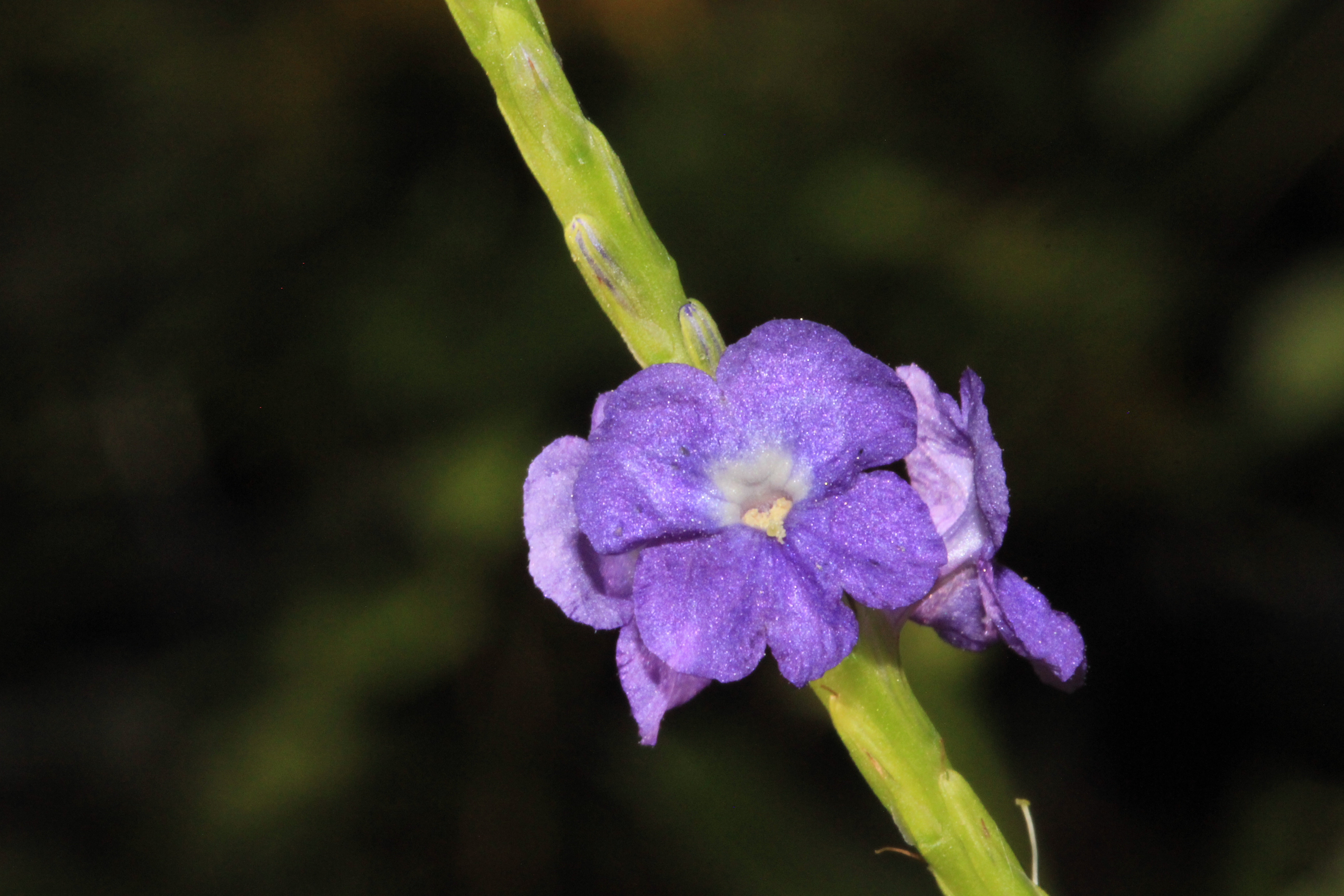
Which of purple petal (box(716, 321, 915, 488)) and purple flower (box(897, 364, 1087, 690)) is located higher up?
purple petal (box(716, 321, 915, 488))

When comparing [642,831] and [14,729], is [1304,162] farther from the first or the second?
[14,729]

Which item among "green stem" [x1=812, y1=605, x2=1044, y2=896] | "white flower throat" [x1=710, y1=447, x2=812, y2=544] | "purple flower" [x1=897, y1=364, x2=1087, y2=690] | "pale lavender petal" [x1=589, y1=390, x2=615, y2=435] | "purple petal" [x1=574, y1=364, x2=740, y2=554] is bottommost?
"green stem" [x1=812, y1=605, x2=1044, y2=896]

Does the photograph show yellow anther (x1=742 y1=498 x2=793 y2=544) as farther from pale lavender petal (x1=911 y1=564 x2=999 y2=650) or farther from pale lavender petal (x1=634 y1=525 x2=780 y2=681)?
pale lavender petal (x1=911 y1=564 x2=999 y2=650)

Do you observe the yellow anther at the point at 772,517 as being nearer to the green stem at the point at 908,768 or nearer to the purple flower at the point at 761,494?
the purple flower at the point at 761,494

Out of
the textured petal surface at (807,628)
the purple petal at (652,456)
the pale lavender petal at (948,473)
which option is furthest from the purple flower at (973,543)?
the purple petal at (652,456)

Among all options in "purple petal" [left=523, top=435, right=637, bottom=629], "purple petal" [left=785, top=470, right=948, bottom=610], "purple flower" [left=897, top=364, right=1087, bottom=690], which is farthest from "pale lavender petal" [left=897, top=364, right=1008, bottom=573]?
"purple petal" [left=523, top=435, right=637, bottom=629]
